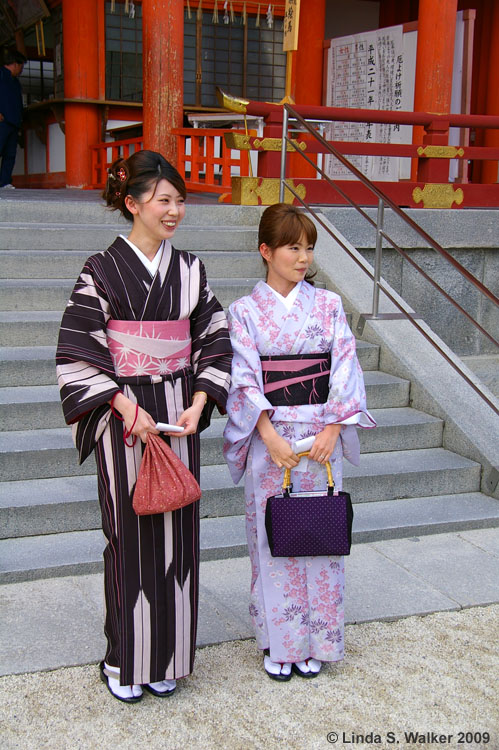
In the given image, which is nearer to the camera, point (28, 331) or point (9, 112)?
point (28, 331)

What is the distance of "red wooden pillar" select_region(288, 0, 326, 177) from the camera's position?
1021 cm

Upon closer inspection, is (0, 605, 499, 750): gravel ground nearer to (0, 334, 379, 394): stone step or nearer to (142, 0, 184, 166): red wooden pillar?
(0, 334, 379, 394): stone step

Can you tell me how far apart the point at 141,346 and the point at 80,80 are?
8.79m

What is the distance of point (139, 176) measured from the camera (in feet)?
8.57

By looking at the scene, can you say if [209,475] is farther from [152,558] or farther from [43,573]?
[152,558]

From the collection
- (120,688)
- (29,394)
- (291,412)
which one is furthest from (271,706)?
(29,394)

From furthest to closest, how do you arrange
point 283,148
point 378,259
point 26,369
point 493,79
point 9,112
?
point 493,79
point 9,112
point 283,148
point 378,259
point 26,369

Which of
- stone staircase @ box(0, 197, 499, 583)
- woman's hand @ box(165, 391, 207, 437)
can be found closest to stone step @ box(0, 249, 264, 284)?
stone staircase @ box(0, 197, 499, 583)

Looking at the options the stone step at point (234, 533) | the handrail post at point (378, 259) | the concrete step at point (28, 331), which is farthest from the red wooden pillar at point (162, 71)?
the stone step at point (234, 533)

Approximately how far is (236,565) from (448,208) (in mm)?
4735

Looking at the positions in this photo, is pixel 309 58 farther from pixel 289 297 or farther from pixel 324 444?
pixel 324 444

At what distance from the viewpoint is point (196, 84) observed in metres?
11.0

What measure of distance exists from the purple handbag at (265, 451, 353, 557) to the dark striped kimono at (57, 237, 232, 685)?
0.92 feet

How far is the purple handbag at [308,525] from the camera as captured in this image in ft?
9.09
